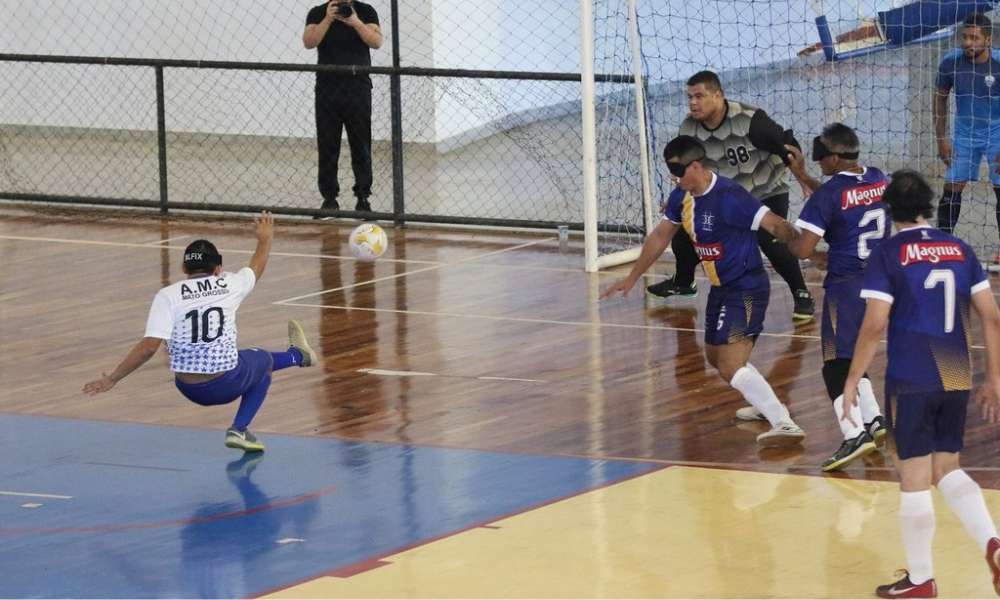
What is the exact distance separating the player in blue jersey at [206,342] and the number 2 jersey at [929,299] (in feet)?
11.3

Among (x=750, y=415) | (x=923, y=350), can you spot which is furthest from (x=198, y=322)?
(x=923, y=350)

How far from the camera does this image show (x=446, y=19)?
2064 cm

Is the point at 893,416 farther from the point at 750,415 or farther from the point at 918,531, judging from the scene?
the point at 750,415

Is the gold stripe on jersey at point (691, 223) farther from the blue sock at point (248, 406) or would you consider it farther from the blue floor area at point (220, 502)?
the blue sock at point (248, 406)

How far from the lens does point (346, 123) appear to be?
15750mm

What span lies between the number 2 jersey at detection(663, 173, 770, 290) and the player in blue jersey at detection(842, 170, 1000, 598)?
7.50ft

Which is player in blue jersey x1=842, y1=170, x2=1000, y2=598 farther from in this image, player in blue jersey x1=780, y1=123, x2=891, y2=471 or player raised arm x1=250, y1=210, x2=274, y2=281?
player raised arm x1=250, y1=210, x2=274, y2=281

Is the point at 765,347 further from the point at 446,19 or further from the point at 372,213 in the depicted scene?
the point at 446,19

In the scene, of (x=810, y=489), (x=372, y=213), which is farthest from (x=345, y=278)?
(x=810, y=489)

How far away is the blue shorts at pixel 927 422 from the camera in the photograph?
605 centimetres

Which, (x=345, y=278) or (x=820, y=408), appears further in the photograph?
(x=345, y=278)

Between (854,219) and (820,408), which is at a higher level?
(854,219)

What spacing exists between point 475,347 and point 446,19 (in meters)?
10.6

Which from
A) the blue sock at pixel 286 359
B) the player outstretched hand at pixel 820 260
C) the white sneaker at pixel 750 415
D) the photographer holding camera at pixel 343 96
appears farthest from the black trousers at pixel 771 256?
the photographer holding camera at pixel 343 96
